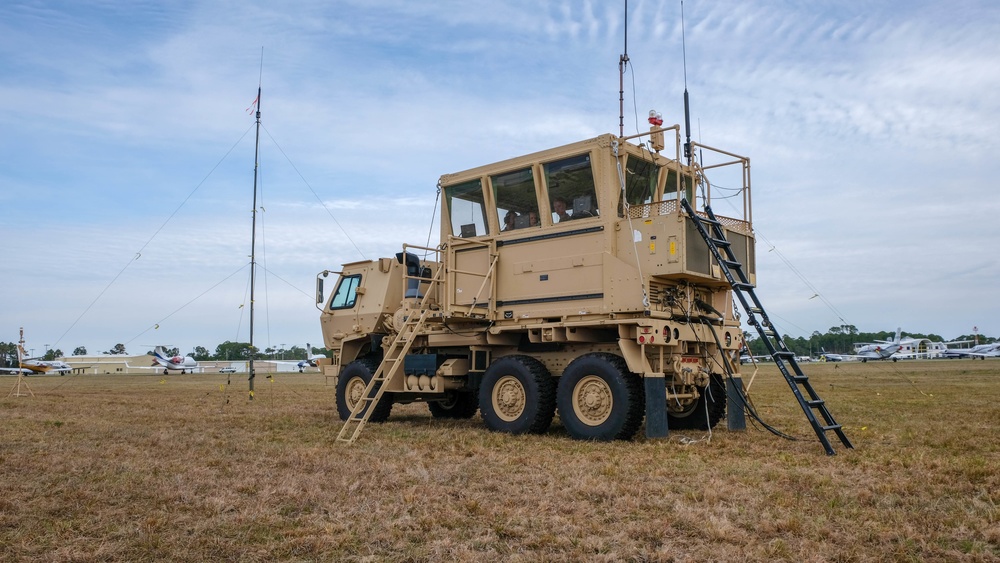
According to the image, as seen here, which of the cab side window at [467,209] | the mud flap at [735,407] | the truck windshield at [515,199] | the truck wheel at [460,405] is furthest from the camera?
the truck wheel at [460,405]

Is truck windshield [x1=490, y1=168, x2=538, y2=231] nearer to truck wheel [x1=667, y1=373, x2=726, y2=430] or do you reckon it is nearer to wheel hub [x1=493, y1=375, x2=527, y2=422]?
wheel hub [x1=493, y1=375, x2=527, y2=422]

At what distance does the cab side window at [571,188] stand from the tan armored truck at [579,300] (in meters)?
0.02

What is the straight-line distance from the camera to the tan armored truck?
10.6m

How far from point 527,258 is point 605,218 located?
1.58m

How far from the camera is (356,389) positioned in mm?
14461

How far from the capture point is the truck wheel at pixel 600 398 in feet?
33.9

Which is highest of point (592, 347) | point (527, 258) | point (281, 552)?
point (527, 258)

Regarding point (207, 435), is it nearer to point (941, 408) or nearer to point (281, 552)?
point (281, 552)

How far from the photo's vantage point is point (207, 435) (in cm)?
1140

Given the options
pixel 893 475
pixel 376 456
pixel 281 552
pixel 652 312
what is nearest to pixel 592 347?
pixel 652 312

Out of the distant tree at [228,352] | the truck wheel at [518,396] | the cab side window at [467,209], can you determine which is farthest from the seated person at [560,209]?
the distant tree at [228,352]

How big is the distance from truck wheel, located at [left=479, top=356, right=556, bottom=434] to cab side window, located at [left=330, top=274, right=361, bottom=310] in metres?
4.02

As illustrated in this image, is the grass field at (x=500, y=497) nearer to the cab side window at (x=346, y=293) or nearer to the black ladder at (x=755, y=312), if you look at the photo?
the black ladder at (x=755, y=312)

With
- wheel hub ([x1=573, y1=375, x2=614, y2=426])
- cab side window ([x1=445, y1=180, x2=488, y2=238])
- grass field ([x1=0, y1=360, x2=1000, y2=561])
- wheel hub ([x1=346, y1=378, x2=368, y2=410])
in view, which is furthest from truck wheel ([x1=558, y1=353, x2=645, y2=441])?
→ wheel hub ([x1=346, y1=378, x2=368, y2=410])
